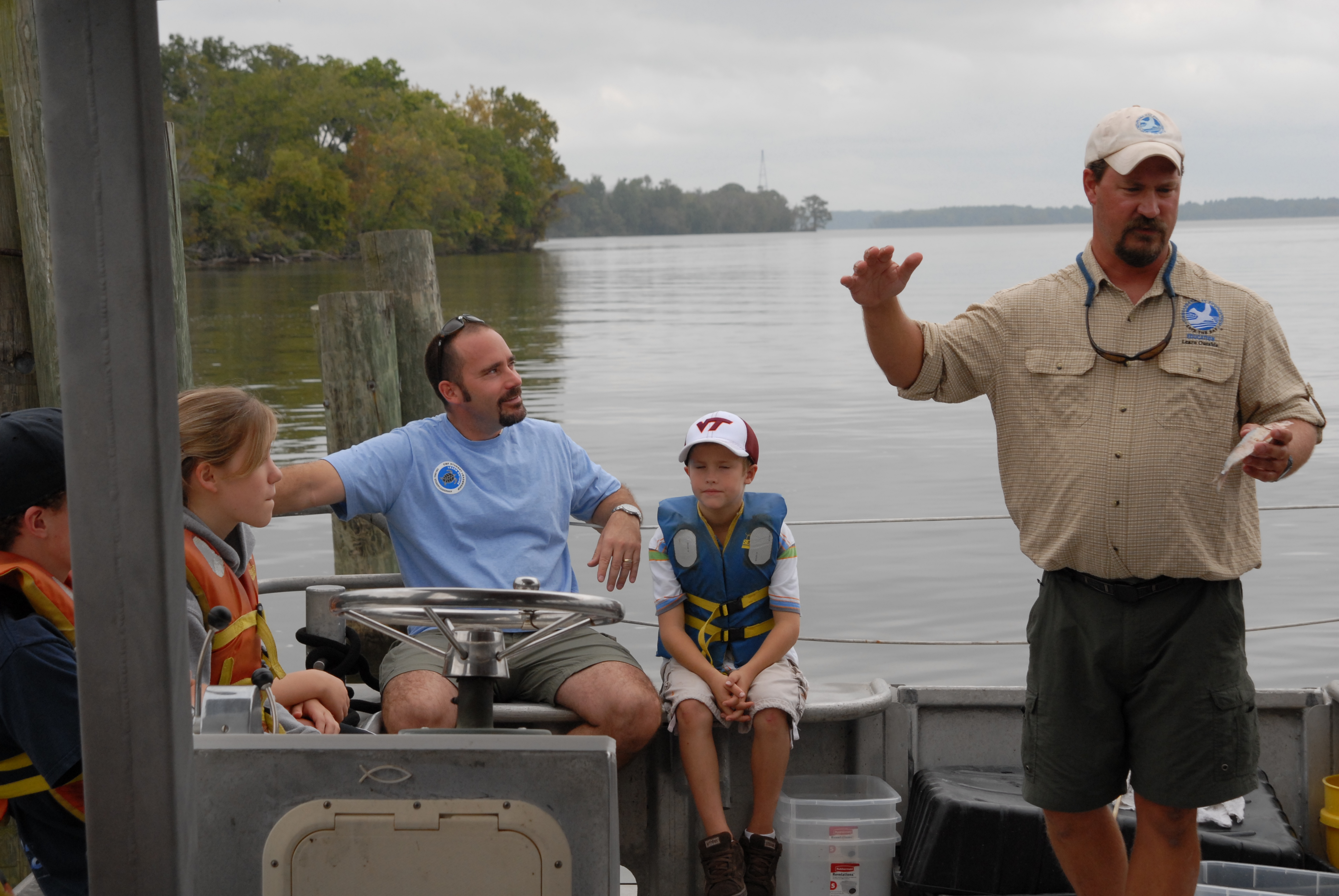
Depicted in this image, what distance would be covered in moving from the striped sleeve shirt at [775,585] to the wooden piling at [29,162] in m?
1.67

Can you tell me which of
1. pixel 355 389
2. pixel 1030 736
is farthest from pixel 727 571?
pixel 355 389

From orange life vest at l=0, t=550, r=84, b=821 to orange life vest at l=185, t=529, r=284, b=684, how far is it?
0.39m

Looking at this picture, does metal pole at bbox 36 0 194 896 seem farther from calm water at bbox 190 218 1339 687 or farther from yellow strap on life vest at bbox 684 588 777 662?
calm water at bbox 190 218 1339 687

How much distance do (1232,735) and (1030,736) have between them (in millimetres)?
398

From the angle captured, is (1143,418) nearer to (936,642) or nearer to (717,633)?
(717,633)

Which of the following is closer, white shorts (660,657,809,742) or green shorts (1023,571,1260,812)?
green shorts (1023,571,1260,812)

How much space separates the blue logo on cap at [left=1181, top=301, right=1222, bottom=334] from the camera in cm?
263

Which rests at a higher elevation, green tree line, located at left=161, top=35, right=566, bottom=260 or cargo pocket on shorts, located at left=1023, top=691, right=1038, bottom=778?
green tree line, located at left=161, top=35, right=566, bottom=260

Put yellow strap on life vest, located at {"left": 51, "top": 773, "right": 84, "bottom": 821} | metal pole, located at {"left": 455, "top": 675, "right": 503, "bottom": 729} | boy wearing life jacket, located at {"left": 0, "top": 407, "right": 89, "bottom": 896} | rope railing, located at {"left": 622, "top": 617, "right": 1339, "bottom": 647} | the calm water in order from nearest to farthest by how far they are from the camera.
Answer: boy wearing life jacket, located at {"left": 0, "top": 407, "right": 89, "bottom": 896} < yellow strap on life vest, located at {"left": 51, "top": 773, "right": 84, "bottom": 821} < metal pole, located at {"left": 455, "top": 675, "right": 503, "bottom": 729} < rope railing, located at {"left": 622, "top": 617, "right": 1339, "bottom": 647} < the calm water

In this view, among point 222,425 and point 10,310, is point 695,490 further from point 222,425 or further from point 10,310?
point 10,310

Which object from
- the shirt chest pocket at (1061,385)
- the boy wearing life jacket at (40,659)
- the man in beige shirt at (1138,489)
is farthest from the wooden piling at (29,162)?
the shirt chest pocket at (1061,385)

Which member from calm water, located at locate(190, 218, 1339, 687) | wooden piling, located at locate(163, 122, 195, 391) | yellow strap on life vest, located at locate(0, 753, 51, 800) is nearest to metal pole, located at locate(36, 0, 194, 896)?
yellow strap on life vest, located at locate(0, 753, 51, 800)

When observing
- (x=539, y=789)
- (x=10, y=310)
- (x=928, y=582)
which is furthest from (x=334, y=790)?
(x=928, y=582)

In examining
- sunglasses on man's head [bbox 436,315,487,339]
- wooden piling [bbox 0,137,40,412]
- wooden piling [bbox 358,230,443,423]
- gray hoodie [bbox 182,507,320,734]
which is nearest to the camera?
gray hoodie [bbox 182,507,320,734]
